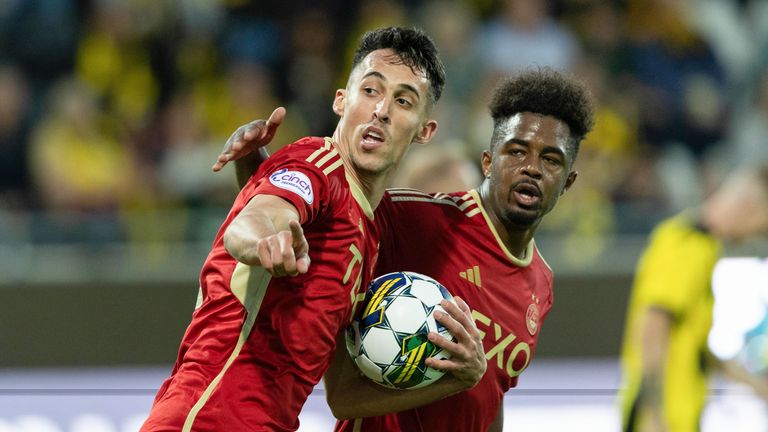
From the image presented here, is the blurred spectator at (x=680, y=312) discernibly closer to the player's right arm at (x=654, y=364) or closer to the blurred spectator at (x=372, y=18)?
the player's right arm at (x=654, y=364)

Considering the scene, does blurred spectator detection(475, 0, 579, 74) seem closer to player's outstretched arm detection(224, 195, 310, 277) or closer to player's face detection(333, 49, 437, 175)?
player's face detection(333, 49, 437, 175)

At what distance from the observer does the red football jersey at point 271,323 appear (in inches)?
125

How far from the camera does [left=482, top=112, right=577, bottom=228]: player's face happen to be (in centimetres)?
387

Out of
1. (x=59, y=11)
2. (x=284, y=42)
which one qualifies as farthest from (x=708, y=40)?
(x=59, y=11)

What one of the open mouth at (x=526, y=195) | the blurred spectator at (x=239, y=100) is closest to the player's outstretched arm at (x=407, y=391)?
the open mouth at (x=526, y=195)

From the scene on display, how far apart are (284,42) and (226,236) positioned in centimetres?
631

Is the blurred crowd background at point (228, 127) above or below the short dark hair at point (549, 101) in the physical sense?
above

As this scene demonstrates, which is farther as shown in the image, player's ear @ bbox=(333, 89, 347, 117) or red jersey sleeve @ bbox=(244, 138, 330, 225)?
player's ear @ bbox=(333, 89, 347, 117)

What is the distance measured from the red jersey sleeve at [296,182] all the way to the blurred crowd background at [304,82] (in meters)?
4.31

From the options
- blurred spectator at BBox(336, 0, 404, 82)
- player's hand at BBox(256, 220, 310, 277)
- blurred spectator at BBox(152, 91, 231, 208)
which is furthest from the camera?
blurred spectator at BBox(336, 0, 404, 82)

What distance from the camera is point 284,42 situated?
29.7 feet

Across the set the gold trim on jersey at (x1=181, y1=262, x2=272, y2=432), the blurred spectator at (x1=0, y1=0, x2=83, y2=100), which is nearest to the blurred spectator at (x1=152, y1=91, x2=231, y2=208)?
the blurred spectator at (x1=0, y1=0, x2=83, y2=100)

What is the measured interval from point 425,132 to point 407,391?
0.83m

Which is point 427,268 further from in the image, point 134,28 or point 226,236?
point 134,28
